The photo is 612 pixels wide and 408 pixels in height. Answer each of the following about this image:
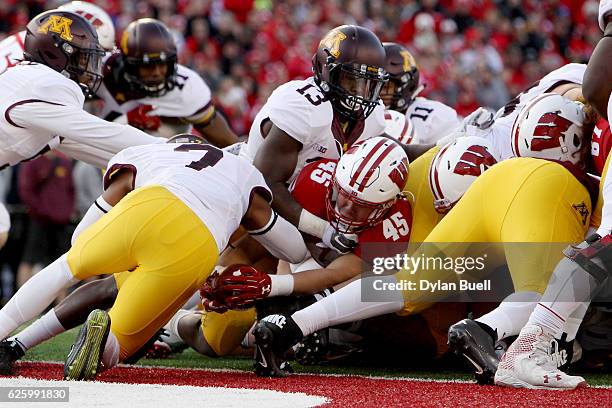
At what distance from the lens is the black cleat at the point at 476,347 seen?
3615 mm

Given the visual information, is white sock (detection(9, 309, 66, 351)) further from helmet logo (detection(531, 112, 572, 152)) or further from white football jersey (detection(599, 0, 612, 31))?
white football jersey (detection(599, 0, 612, 31))

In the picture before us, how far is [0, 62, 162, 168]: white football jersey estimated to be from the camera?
5.16 metres

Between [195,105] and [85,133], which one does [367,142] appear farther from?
[195,105]

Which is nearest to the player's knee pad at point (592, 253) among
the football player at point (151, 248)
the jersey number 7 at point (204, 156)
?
the football player at point (151, 248)

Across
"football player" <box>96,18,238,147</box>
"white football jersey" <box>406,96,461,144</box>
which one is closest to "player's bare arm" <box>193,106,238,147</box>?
"football player" <box>96,18,238,147</box>

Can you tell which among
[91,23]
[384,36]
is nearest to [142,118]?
[91,23]

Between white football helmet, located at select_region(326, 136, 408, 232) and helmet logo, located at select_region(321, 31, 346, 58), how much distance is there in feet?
2.63

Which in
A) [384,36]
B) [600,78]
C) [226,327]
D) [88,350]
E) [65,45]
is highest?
[600,78]

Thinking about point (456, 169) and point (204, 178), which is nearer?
point (204, 178)

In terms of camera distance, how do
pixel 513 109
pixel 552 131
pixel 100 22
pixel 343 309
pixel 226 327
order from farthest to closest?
pixel 100 22 < pixel 513 109 < pixel 226 327 < pixel 552 131 < pixel 343 309

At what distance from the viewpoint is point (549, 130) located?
13.8 feet

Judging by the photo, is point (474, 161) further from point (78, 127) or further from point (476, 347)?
point (78, 127)

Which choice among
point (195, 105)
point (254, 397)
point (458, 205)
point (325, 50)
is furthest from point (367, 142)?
point (195, 105)

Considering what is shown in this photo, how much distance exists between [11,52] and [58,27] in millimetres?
587
